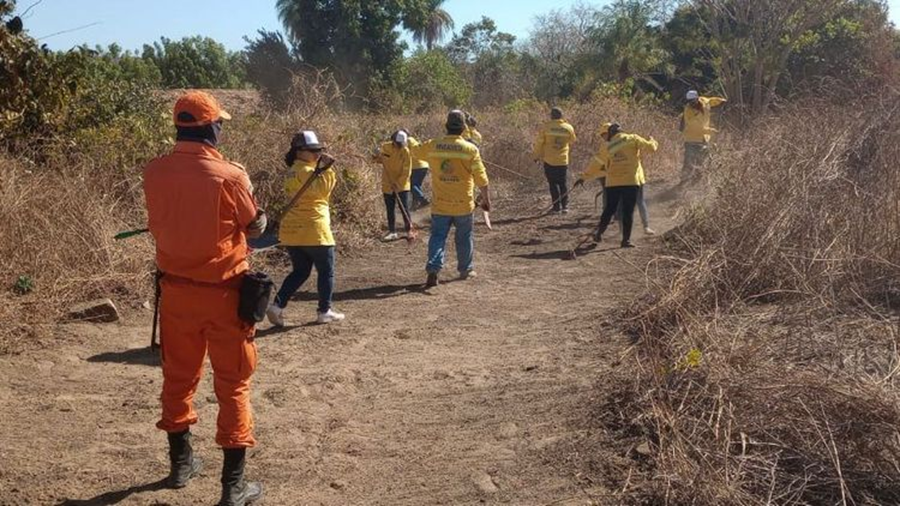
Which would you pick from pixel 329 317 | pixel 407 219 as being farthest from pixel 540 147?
pixel 329 317

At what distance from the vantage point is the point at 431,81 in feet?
97.5

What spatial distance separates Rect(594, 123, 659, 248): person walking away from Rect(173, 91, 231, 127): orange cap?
6.73 metres

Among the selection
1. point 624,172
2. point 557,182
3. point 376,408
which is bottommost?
point 376,408

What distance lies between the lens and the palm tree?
1224 inches

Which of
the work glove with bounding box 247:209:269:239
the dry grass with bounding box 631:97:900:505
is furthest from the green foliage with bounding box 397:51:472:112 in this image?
the work glove with bounding box 247:209:269:239

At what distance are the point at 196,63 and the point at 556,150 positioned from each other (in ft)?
98.4

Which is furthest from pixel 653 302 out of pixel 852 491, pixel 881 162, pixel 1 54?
pixel 1 54

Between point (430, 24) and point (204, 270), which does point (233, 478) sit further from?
point (430, 24)

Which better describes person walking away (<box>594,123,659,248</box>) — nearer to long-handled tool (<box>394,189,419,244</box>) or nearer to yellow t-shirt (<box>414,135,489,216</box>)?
yellow t-shirt (<box>414,135,489,216</box>)

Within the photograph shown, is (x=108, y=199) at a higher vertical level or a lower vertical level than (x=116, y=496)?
higher

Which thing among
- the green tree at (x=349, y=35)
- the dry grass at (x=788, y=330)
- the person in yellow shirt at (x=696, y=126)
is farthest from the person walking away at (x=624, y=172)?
the green tree at (x=349, y=35)

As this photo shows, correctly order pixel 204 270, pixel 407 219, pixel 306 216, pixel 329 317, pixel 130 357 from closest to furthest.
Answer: pixel 204 270 → pixel 130 357 → pixel 306 216 → pixel 329 317 → pixel 407 219

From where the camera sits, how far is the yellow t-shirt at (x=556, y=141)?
13023 millimetres

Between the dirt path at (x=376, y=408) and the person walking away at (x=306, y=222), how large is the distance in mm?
397
